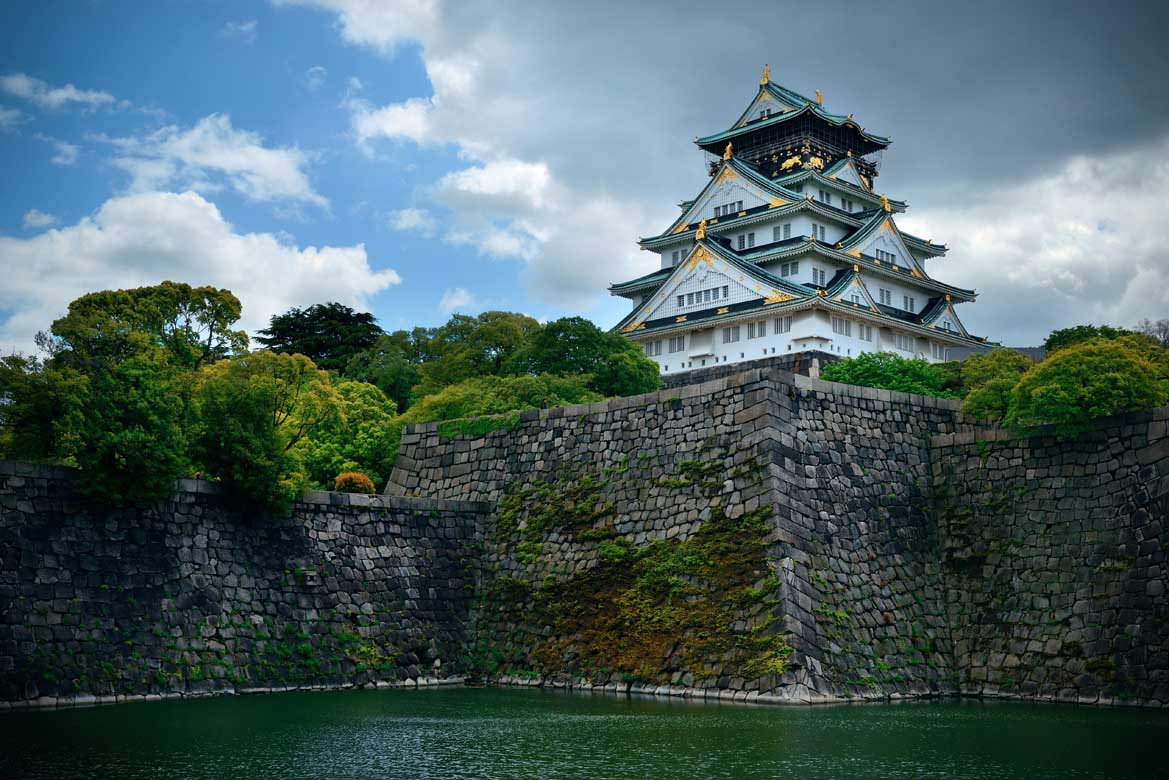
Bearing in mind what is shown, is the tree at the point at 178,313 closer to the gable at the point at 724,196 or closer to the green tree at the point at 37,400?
the green tree at the point at 37,400

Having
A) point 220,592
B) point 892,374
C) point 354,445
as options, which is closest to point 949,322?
point 892,374

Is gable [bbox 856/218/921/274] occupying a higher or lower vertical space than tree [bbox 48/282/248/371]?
Answer: higher

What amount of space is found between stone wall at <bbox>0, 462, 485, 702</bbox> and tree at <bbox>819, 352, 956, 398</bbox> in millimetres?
15020

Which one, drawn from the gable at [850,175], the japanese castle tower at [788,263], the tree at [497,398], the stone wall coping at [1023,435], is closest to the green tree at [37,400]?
the tree at [497,398]

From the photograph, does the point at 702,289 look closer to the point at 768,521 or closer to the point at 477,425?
the point at 477,425

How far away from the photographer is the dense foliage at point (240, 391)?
18625mm

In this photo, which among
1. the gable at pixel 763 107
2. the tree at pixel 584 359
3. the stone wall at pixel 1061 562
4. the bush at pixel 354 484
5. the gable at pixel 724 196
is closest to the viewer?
the stone wall at pixel 1061 562

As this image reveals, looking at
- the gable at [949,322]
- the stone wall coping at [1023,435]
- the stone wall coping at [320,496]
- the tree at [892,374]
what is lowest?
the stone wall coping at [320,496]

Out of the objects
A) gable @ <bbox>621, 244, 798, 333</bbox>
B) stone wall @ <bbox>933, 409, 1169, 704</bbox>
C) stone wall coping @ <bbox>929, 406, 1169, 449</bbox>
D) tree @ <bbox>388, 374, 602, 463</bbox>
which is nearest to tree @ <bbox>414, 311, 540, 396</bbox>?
tree @ <bbox>388, 374, 602, 463</bbox>

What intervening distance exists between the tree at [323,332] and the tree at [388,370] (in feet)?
9.91

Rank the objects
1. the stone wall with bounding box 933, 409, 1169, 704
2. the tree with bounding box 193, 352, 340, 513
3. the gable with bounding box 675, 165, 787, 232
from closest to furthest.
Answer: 1. the stone wall with bounding box 933, 409, 1169, 704
2. the tree with bounding box 193, 352, 340, 513
3. the gable with bounding box 675, 165, 787, 232

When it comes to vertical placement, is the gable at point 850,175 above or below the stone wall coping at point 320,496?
above

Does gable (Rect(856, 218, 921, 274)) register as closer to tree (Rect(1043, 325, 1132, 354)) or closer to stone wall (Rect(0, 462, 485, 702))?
tree (Rect(1043, 325, 1132, 354))

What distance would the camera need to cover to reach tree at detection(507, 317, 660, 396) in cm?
3784
